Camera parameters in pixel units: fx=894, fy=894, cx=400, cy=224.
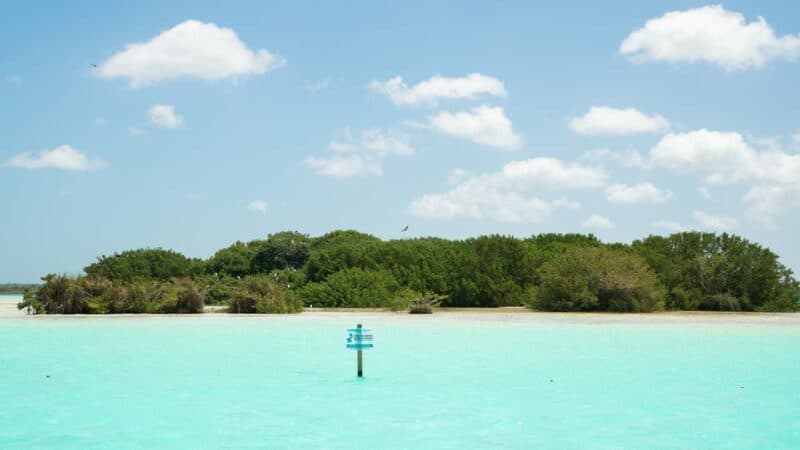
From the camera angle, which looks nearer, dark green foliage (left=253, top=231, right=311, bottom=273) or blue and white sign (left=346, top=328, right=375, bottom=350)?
blue and white sign (left=346, top=328, right=375, bottom=350)

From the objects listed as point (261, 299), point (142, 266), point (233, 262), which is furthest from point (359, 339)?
point (233, 262)

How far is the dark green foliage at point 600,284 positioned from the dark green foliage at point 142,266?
20.9 m

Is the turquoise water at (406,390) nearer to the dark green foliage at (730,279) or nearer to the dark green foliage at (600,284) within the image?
the dark green foliage at (600,284)

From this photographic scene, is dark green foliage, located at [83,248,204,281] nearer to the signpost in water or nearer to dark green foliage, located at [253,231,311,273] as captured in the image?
dark green foliage, located at [253,231,311,273]

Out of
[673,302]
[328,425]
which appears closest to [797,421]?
[328,425]

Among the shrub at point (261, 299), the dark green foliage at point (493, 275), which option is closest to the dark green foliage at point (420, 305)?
the dark green foliage at point (493, 275)

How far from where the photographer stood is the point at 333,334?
24812mm

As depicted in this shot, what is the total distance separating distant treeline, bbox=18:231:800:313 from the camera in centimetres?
3400

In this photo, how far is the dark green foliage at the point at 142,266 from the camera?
45875 millimetres

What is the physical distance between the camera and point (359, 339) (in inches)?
576

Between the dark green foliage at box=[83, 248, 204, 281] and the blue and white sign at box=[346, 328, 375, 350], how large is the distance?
32.2m

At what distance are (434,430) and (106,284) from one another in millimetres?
26407

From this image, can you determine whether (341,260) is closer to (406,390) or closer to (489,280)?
(489,280)

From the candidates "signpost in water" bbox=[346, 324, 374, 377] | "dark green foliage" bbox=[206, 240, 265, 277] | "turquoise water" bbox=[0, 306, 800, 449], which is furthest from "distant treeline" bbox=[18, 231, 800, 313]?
"signpost in water" bbox=[346, 324, 374, 377]
